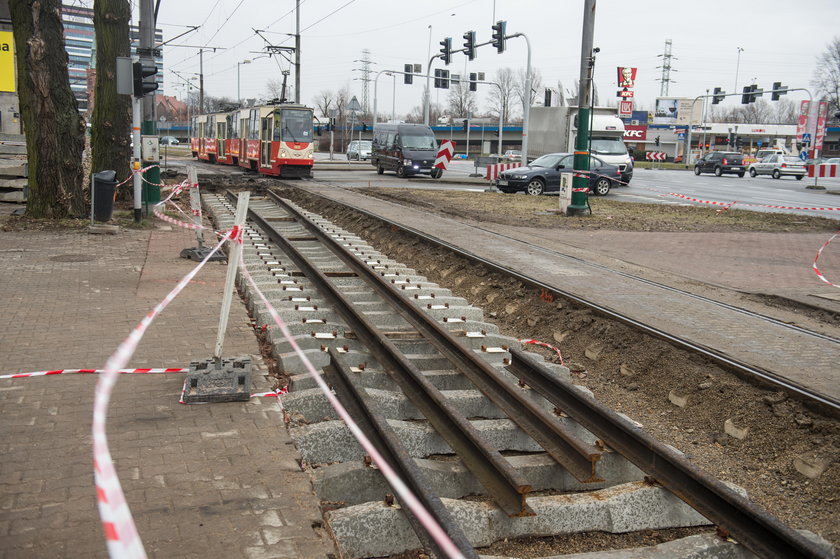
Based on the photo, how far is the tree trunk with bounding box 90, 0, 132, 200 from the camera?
16781 millimetres

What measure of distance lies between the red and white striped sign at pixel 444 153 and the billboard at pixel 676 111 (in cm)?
6697

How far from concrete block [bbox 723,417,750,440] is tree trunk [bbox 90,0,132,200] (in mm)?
14780

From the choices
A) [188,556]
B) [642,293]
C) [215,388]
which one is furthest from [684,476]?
[642,293]

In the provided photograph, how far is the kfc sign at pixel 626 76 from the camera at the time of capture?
79.2m

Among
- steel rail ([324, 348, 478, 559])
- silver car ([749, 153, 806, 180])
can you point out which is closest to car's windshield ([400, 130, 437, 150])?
silver car ([749, 153, 806, 180])

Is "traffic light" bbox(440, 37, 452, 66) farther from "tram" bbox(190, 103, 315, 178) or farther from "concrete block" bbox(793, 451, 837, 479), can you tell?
"concrete block" bbox(793, 451, 837, 479)

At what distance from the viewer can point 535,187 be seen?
27672 millimetres

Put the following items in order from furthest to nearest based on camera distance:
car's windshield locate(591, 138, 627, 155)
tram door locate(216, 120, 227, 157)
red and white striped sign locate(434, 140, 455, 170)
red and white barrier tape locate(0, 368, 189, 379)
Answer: tram door locate(216, 120, 227, 157)
car's windshield locate(591, 138, 627, 155)
red and white striped sign locate(434, 140, 455, 170)
red and white barrier tape locate(0, 368, 189, 379)

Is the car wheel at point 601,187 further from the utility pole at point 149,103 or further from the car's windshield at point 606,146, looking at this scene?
the utility pole at point 149,103

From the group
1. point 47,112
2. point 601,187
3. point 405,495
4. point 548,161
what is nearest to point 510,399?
point 405,495

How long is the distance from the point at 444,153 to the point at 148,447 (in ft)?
92.5

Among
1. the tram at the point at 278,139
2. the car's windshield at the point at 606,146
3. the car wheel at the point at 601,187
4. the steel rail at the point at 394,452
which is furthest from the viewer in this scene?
the car's windshield at the point at 606,146

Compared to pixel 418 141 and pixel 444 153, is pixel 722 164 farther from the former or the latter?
pixel 444 153

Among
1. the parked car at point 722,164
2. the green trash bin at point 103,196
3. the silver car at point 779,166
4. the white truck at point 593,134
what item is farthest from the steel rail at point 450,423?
the silver car at point 779,166
